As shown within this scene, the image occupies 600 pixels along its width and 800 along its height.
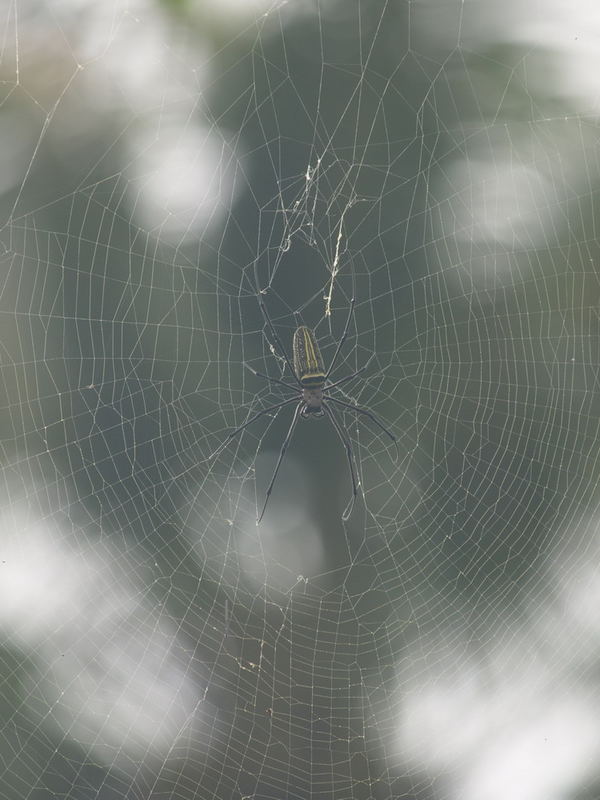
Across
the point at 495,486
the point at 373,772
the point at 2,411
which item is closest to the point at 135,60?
the point at 2,411

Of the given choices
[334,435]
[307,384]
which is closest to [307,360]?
[307,384]

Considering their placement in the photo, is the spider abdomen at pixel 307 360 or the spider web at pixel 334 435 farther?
the spider web at pixel 334 435

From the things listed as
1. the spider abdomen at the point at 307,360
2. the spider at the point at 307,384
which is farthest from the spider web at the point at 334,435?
the spider abdomen at the point at 307,360

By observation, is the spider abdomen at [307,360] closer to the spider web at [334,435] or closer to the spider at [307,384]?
the spider at [307,384]

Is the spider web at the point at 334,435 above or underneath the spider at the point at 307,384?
above

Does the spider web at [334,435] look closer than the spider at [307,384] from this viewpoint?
No

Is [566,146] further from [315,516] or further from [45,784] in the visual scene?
[45,784]

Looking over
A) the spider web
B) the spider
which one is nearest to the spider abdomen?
the spider
